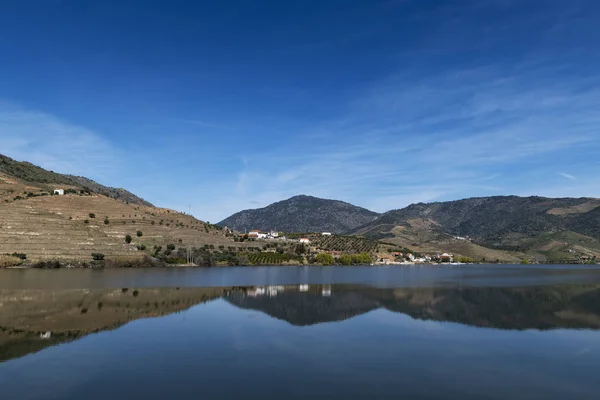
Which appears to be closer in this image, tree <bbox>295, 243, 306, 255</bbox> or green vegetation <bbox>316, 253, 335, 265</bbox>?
green vegetation <bbox>316, 253, 335, 265</bbox>

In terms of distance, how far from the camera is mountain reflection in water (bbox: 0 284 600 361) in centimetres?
3083

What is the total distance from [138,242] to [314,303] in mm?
86142

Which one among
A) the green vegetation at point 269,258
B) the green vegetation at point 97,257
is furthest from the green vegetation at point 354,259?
the green vegetation at point 97,257

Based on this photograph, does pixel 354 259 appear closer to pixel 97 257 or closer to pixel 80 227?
pixel 80 227

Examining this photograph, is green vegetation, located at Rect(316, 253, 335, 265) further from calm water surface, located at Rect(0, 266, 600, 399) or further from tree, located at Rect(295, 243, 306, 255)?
calm water surface, located at Rect(0, 266, 600, 399)

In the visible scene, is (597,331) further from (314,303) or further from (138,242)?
(138,242)

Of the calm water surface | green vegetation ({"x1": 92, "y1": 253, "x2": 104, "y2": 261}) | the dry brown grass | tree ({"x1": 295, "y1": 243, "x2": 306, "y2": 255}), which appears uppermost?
tree ({"x1": 295, "y1": 243, "x2": 306, "y2": 255})

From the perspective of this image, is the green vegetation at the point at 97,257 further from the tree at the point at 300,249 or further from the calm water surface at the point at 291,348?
the tree at the point at 300,249

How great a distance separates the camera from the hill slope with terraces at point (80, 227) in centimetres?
9950

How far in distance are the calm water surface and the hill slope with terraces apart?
5838 centimetres

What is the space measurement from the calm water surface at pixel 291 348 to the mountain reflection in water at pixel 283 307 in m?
0.19

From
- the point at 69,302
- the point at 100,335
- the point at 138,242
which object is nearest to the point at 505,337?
the point at 100,335

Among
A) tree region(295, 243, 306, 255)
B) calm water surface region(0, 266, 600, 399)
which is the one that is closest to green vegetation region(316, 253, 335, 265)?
tree region(295, 243, 306, 255)

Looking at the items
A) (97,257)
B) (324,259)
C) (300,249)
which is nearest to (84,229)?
(97,257)
